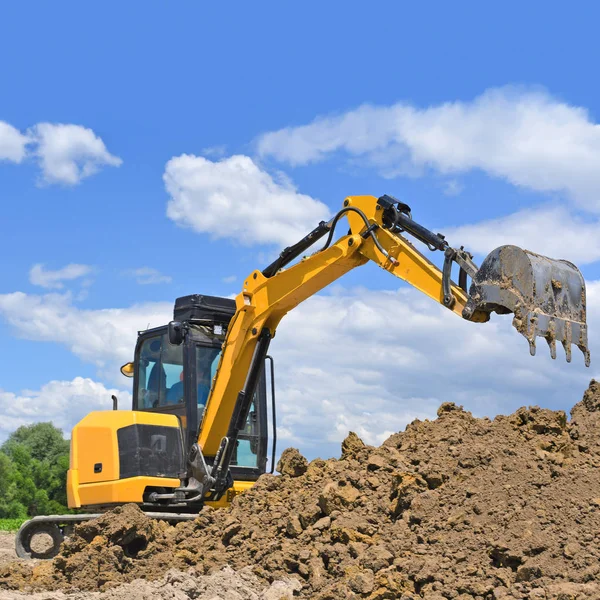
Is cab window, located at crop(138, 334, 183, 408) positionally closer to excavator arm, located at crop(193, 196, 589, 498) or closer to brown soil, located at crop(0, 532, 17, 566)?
excavator arm, located at crop(193, 196, 589, 498)

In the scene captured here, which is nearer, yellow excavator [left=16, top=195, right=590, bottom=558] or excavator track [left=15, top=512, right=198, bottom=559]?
yellow excavator [left=16, top=195, right=590, bottom=558]

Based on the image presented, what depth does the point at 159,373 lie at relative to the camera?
1009 centimetres

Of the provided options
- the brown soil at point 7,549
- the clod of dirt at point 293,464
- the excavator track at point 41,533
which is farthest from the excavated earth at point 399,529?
the brown soil at point 7,549

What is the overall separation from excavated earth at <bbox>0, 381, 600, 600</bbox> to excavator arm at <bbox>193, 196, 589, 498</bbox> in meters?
1.05

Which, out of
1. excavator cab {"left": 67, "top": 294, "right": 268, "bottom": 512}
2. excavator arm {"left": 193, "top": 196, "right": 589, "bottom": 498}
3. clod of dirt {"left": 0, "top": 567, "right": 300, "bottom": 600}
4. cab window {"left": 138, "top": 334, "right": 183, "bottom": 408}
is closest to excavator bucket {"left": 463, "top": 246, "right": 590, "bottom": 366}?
excavator arm {"left": 193, "top": 196, "right": 589, "bottom": 498}

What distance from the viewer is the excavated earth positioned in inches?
243

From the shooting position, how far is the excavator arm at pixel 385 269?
22.9ft

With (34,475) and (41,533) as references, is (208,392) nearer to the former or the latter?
(41,533)

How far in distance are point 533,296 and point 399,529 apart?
2288mm

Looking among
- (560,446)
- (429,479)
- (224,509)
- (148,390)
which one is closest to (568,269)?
(560,446)

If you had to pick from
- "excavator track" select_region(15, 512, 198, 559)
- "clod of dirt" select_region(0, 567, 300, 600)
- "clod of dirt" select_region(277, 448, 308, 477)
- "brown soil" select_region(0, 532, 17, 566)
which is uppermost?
"clod of dirt" select_region(277, 448, 308, 477)

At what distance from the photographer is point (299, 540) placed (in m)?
7.39

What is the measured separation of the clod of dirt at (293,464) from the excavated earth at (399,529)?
0.05ft

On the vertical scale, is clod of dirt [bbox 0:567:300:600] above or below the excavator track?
below
